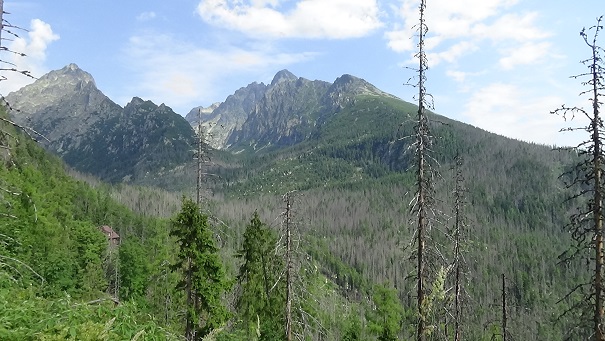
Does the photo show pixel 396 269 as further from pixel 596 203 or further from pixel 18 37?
pixel 18 37

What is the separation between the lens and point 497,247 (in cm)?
19500

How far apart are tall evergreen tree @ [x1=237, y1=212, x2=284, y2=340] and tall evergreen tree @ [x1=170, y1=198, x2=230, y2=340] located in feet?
24.2

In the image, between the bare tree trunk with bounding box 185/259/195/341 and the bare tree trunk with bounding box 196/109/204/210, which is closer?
the bare tree trunk with bounding box 185/259/195/341

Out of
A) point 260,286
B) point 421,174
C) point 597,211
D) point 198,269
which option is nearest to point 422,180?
point 421,174

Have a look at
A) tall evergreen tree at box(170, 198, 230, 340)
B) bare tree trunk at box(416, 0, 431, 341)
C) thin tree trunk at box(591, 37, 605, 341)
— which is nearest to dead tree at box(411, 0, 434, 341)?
bare tree trunk at box(416, 0, 431, 341)

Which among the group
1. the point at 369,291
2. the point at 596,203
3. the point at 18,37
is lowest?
the point at 369,291

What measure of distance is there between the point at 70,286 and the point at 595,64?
128ft

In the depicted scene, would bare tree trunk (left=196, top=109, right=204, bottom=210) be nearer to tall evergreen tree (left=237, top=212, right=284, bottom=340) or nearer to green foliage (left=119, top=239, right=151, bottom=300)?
tall evergreen tree (left=237, top=212, right=284, bottom=340)

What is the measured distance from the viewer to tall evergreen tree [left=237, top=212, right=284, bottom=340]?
31.5 meters

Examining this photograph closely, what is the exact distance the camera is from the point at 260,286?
31672 mm

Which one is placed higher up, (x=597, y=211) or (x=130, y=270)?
(x=597, y=211)

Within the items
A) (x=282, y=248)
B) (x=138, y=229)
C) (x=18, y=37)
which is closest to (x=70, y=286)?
(x=282, y=248)

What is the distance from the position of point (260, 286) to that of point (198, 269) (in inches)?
346

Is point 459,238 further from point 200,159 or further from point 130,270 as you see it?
point 130,270
